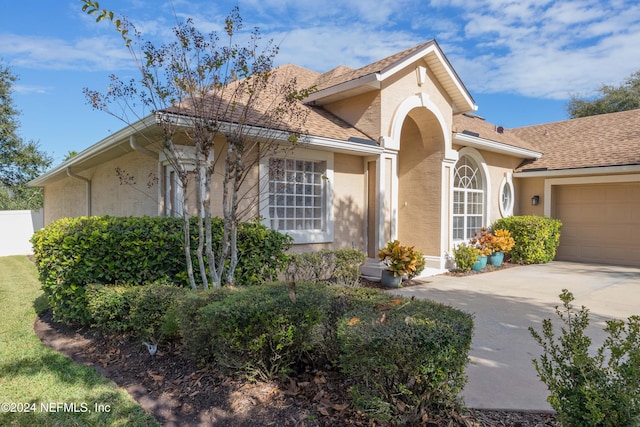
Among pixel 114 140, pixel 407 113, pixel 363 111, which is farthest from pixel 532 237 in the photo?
pixel 114 140

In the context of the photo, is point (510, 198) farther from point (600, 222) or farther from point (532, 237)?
point (600, 222)

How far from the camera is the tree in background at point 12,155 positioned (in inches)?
872

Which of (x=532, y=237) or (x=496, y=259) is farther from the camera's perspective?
(x=532, y=237)

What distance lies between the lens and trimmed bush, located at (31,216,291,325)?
16.7ft

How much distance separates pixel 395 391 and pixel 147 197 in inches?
306

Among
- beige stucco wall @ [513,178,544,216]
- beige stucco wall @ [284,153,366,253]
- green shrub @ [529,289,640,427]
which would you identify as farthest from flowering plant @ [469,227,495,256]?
green shrub @ [529,289,640,427]

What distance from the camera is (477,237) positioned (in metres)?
12.4

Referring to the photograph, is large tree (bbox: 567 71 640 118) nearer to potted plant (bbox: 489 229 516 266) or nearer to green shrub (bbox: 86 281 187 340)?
potted plant (bbox: 489 229 516 266)

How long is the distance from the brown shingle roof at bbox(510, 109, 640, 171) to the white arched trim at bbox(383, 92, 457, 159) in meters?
5.51

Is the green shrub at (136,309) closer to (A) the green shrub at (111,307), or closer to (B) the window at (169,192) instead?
(A) the green shrub at (111,307)

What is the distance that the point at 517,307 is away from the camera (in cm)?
665

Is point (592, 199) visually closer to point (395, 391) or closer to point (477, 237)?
point (477, 237)

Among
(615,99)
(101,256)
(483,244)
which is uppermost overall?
(615,99)

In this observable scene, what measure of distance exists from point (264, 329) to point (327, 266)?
471cm
